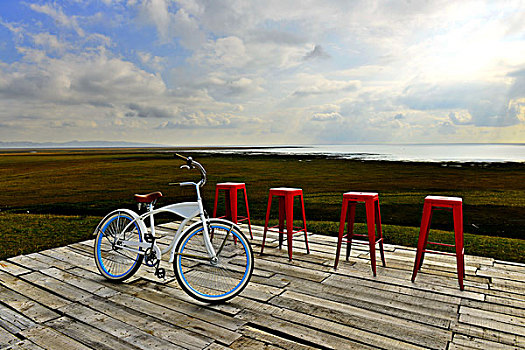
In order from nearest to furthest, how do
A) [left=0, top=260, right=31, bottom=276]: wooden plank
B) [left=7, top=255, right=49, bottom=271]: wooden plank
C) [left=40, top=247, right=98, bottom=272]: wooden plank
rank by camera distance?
[left=0, top=260, right=31, bottom=276]: wooden plank < [left=7, top=255, right=49, bottom=271]: wooden plank < [left=40, top=247, right=98, bottom=272]: wooden plank

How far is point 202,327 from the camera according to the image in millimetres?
3195

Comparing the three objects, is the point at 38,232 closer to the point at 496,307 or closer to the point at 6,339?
the point at 6,339

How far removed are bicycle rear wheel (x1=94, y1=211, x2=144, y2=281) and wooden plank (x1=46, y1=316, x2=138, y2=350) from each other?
95cm

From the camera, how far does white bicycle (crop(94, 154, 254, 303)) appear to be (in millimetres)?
3754

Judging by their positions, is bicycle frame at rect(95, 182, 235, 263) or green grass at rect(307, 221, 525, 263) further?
green grass at rect(307, 221, 525, 263)

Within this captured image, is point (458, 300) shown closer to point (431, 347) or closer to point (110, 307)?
point (431, 347)

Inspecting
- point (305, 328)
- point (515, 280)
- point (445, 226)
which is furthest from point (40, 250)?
point (445, 226)

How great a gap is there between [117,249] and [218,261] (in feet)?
4.64

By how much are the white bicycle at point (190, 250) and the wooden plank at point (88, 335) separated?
87cm

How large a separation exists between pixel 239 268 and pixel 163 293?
3.14ft

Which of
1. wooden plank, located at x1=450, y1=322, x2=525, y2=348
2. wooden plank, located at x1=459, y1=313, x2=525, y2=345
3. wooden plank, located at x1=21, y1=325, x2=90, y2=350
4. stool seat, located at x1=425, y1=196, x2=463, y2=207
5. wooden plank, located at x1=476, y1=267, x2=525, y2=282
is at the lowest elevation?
wooden plank, located at x1=476, y1=267, x2=525, y2=282

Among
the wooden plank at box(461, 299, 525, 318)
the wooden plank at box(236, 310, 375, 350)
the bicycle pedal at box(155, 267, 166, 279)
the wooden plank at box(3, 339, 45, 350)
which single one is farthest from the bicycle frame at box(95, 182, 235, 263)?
the wooden plank at box(461, 299, 525, 318)

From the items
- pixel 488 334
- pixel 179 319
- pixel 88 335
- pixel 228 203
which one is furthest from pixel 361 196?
pixel 88 335

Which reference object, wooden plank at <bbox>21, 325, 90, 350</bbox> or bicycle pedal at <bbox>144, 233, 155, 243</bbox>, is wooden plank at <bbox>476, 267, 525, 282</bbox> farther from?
wooden plank at <bbox>21, 325, 90, 350</bbox>
